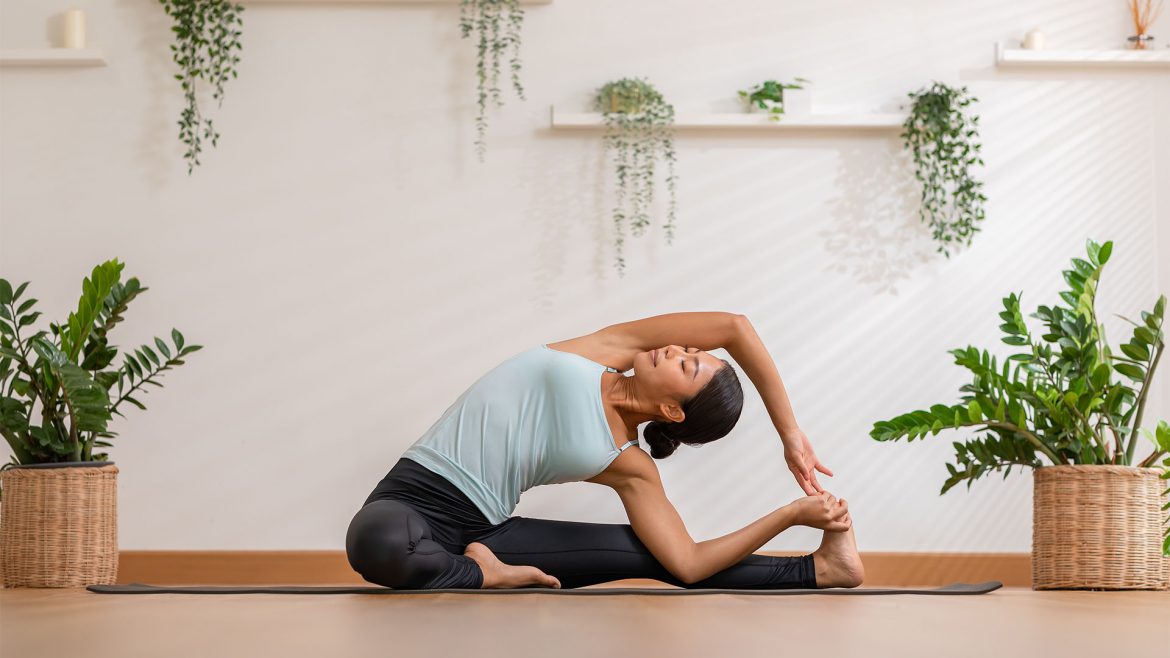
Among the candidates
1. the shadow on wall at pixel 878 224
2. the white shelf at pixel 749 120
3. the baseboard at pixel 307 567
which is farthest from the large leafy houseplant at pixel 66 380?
the shadow on wall at pixel 878 224

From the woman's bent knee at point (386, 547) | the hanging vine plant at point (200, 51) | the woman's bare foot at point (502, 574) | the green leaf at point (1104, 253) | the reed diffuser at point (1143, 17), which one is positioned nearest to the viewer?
the woman's bent knee at point (386, 547)

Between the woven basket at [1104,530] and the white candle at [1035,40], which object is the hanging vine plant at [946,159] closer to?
the white candle at [1035,40]

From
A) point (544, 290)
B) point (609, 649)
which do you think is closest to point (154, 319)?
point (544, 290)

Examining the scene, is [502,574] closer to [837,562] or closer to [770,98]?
[837,562]

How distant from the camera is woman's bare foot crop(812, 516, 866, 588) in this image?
7.82 ft

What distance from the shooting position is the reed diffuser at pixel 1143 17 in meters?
3.79

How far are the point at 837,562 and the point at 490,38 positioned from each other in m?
2.36

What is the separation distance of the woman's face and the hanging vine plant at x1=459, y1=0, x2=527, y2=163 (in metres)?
1.69

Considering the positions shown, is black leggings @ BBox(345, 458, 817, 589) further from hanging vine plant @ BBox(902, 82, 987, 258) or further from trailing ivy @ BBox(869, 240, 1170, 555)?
hanging vine plant @ BBox(902, 82, 987, 258)

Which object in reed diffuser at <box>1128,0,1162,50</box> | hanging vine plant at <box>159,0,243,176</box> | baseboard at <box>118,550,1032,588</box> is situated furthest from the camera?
reed diffuser at <box>1128,0,1162,50</box>

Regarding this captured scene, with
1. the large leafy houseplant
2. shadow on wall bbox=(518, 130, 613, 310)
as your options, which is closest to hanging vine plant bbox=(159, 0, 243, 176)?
the large leafy houseplant

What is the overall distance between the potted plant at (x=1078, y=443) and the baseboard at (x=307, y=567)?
866 millimetres

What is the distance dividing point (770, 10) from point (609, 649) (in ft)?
10.2

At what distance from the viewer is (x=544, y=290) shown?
374 cm
